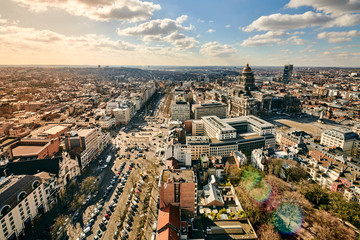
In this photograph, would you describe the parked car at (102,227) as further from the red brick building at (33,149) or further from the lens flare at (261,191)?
the lens flare at (261,191)

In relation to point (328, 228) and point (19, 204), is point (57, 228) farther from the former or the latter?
point (328, 228)

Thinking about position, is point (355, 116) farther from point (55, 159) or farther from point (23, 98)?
point (23, 98)

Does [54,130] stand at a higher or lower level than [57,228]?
higher

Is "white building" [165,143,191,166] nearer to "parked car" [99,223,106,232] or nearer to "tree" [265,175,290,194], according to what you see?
"tree" [265,175,290,194]

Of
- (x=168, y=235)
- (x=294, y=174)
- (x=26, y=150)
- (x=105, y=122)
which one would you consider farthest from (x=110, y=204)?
(x=105, y=122)

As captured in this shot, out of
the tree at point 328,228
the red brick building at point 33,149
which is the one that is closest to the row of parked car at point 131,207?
the red brick building at point 33,149

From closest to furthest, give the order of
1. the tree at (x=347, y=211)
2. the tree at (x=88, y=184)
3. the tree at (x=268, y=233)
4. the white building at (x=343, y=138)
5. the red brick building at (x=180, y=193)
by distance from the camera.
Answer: the tree at (x=268, y=233), the tree at (x=347, y=211), the red brick building at (x=180, y=193), the tree at (x=88, y=184), the white building at (x=343, y=138)

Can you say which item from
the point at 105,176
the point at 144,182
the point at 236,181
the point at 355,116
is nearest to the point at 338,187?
the point at 236,181
